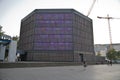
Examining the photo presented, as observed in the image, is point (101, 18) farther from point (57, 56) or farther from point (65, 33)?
point (57, 56)

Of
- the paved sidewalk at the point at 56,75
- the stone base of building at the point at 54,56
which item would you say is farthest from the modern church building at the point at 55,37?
the paved sidewalk at the point at 56,75

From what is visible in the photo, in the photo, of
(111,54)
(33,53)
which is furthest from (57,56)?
(111,54)

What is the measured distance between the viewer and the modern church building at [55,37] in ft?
188

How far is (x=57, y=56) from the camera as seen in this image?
5709cm

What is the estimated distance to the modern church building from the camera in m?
57.2

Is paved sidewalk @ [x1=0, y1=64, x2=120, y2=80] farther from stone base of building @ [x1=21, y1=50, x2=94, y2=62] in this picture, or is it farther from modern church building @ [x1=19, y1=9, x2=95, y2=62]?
modern church building @ [x1=19, y1=9, x2=95, y2=62]

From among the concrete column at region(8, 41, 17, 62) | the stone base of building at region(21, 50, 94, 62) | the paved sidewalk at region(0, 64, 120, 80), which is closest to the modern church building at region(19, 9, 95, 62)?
the stone base of building at region(21, 50, 94, 62)

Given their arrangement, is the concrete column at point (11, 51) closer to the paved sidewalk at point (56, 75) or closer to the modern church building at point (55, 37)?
the paved sidewalk at point (56, 75)

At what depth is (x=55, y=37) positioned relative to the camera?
59.3 meters

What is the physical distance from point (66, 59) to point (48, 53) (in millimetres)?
8543

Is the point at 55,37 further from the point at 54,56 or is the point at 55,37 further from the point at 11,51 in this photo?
the point at 11,51

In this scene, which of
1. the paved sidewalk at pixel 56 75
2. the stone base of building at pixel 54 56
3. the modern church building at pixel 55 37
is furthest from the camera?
the modern church building at pixel 55 37

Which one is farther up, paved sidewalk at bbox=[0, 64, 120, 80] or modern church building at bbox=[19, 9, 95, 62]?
modern church building at bbox=[19, 9, 95, 62]

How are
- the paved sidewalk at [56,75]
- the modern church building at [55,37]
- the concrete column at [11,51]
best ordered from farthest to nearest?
the modern church building at [55,37] → the concrete column at [11,51] → the paved sidewalk at [56,75]
